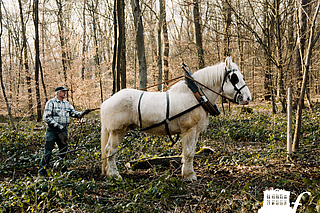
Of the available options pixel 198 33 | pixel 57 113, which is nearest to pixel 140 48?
pixel 198 33

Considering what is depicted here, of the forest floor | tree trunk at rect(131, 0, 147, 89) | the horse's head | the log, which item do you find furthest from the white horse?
tree trunk at rect(131, 0, 147, 89)

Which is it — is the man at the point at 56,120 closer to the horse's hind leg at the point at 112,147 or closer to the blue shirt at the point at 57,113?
the blue shirt at the point at 57,113

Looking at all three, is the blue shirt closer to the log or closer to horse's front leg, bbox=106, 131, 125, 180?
horse's front leg, bbox=106, 131, 125, 180

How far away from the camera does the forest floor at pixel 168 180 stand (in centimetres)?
335

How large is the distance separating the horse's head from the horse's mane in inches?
4.8

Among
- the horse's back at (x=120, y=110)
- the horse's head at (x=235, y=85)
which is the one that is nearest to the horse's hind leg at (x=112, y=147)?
the horse's back at (x=120, y=110)

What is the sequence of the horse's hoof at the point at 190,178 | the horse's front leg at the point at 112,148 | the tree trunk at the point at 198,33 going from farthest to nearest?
the tree trunk at the point at 198,33, the horse's front leg at the point at 112,148, the horse's hoof at the point at 190,178

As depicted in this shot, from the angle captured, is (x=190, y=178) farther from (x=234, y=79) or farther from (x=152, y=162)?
(x=234, y=79)

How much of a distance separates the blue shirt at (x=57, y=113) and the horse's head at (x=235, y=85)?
3308mm

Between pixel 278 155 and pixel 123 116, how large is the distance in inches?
142

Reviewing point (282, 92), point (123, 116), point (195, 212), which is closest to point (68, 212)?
point (195, 212)

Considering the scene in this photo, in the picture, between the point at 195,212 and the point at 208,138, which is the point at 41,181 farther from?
the point at 208,138

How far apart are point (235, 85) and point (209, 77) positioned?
55 centimetres

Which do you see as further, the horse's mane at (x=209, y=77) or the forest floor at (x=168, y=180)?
the horse's mane at (x=209, y=77)
